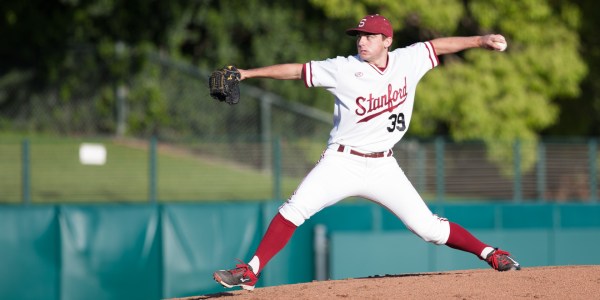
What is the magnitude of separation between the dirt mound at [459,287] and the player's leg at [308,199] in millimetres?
319

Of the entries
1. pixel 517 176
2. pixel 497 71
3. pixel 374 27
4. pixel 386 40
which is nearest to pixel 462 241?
pixel 386 40

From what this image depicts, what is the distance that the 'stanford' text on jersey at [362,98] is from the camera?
22.4ft

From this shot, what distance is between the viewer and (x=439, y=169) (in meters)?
17.3

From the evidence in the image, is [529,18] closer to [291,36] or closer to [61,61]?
[291,36]

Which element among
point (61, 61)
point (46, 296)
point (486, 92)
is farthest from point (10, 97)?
point (46, 296)

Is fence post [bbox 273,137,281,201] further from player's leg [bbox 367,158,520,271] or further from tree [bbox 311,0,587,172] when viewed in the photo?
player's leg [bbox 367,158,520,271]

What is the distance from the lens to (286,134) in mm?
21156

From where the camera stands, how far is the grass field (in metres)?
16.8

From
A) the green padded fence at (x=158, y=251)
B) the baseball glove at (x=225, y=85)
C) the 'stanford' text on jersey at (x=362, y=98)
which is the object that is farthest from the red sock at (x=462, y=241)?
the green padded fence at (x=158, y=251)

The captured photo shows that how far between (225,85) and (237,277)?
125cm

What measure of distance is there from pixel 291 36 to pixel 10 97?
6.25 m

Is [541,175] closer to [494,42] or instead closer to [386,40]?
[494,42]

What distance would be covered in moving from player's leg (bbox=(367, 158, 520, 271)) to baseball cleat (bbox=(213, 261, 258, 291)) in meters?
0.95

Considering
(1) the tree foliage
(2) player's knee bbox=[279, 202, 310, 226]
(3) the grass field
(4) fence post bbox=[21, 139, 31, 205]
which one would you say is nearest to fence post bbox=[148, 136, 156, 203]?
(3) the grass field
